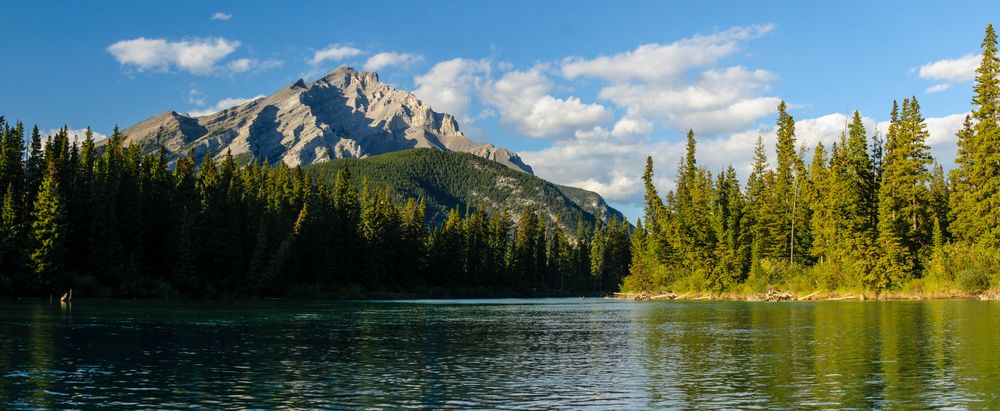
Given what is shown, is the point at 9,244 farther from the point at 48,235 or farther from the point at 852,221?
the point at 852,221

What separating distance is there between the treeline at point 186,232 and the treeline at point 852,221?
54.2 metres

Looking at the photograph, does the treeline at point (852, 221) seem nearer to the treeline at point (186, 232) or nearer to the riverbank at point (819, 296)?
the riverbank at point (819, 296)

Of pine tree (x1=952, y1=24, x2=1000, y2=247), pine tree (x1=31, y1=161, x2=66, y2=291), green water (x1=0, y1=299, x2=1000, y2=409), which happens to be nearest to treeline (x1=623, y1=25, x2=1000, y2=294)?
pine tree (x1=952, y1=24, x2=1000, y2=247)

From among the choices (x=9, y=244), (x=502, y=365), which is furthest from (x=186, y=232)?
(x=502, y=365)

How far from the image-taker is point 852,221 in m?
106

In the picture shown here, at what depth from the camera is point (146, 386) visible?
→ 2667 cm

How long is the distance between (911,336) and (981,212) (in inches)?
2568

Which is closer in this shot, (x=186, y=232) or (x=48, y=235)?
(x=48, y=235)

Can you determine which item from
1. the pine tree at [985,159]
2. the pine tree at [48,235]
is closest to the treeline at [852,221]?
the pine tree at [985,159]

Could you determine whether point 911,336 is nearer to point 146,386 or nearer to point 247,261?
point 146,386

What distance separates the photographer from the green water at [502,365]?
24.3 m

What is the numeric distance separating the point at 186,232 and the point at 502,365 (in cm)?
9330

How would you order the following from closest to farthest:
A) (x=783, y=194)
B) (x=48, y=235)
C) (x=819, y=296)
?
(x=48, y=235) < (x=819, y=296) < (x=783, y=194)

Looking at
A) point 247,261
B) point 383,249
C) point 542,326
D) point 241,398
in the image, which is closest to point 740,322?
point 542,326
